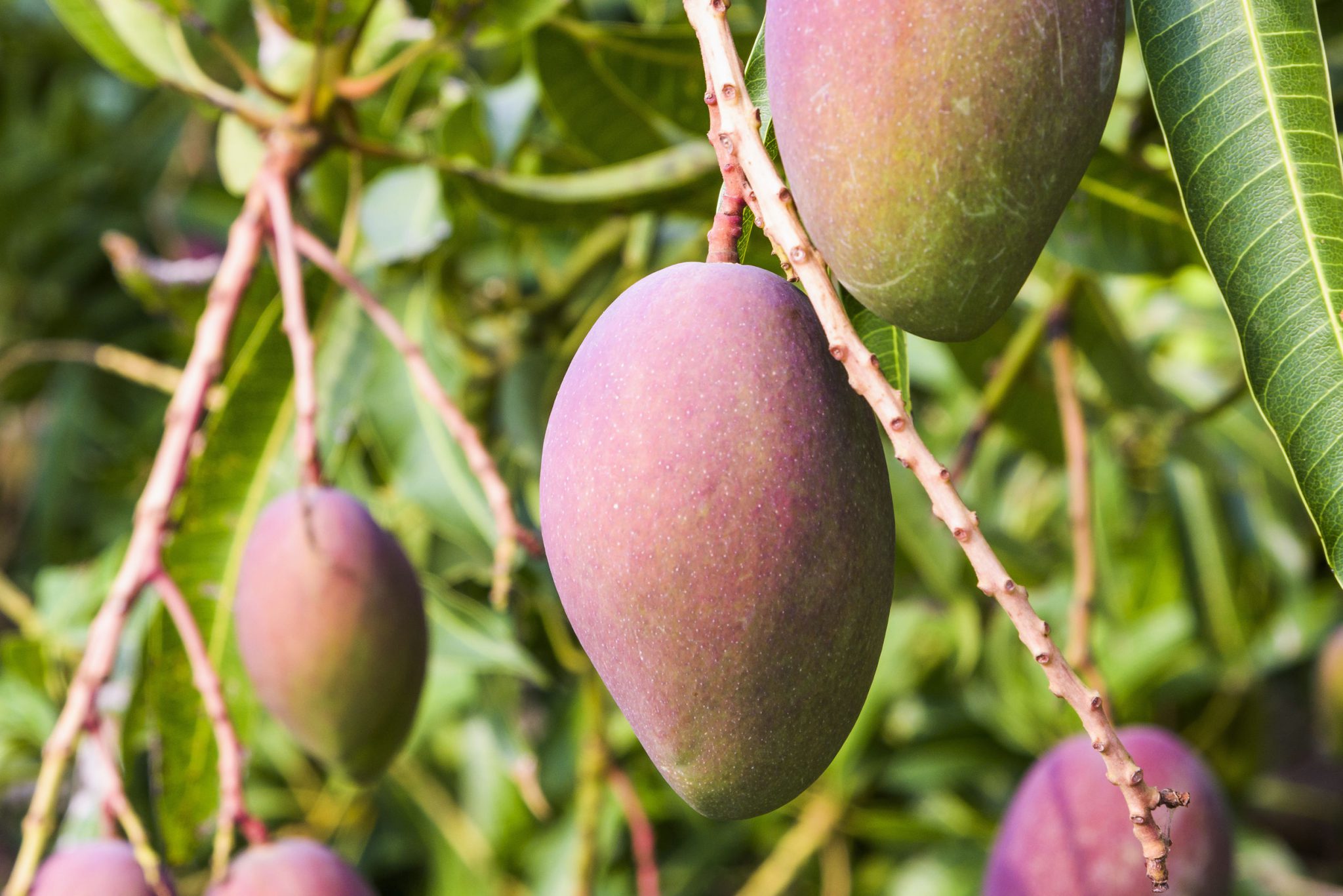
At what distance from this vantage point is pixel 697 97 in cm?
92

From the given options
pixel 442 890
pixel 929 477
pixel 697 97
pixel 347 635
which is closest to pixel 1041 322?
pixel 697 97

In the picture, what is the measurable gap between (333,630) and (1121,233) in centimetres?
59

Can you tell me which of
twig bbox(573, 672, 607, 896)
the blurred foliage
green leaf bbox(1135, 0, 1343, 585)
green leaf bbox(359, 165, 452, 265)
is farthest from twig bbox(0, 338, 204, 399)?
green leaf bbox(1135, 0, 1343, 585)

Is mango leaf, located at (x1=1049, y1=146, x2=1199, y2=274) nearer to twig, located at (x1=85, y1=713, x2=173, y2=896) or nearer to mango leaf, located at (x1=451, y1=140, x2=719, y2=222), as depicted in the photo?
mango leaf, located at (x1=451, y1=140, x2=719, y2=222)

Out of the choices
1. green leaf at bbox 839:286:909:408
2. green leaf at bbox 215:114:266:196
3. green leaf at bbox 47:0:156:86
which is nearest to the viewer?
green leaf at bbox 839:286:909:408

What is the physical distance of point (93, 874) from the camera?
28.2 inches

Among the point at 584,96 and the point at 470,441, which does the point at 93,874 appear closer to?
the point at 470,441

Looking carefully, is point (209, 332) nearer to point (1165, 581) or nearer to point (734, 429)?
point (734, 429)

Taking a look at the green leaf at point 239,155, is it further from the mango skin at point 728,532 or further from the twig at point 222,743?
the mango skin at point 728,532

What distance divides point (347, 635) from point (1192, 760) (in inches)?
22.8

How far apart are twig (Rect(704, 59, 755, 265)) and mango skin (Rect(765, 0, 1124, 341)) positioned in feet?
0.08

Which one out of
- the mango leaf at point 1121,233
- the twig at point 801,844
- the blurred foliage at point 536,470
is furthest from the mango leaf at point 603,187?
the twig at point 801,844

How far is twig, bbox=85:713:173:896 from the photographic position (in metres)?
0.72

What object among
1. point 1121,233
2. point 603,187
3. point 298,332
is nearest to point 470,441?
point 298,332
